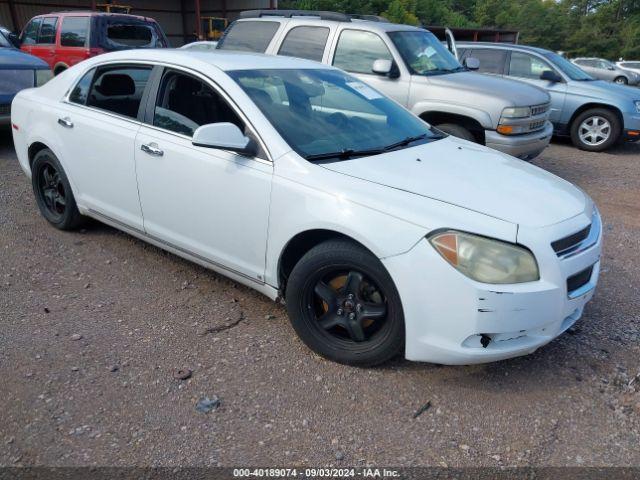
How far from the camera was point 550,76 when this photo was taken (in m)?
9.49

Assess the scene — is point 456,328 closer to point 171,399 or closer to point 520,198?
point 520,198

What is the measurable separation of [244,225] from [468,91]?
436 centimetres

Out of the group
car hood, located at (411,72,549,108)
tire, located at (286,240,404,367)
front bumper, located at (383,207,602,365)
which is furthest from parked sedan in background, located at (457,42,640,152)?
tire, located at (286,240,404,367)

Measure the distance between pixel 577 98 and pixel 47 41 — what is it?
1064 centimetres

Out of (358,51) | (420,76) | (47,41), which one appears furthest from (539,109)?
(47,41)

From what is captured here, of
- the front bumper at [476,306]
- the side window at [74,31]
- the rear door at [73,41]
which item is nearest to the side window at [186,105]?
the front bumper at [476,306]

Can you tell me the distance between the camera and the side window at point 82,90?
14.6 feet

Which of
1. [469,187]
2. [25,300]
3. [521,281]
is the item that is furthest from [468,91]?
[25,300]

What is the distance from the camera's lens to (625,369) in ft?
10.3

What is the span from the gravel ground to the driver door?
45 cm

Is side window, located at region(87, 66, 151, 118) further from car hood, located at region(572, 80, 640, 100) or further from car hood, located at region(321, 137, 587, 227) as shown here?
car hood, located at region(572, 80, 640, 100)

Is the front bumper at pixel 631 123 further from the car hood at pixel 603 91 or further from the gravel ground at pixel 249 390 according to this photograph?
the gravel ground at pixel 249 390

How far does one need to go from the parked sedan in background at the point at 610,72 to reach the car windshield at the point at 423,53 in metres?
19.9

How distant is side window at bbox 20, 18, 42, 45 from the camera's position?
40.9 feet
